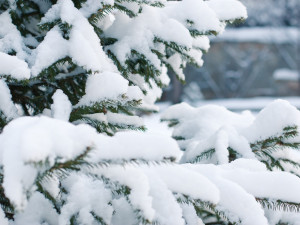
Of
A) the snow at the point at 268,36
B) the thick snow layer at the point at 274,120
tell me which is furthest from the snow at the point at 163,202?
the snow at the point at 268,36

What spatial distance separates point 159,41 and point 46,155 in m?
0.91

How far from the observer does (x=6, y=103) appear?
54.1 inches

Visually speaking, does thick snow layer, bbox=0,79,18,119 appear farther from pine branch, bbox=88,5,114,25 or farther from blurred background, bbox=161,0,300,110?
blurred background, bbox=161,0,300,110

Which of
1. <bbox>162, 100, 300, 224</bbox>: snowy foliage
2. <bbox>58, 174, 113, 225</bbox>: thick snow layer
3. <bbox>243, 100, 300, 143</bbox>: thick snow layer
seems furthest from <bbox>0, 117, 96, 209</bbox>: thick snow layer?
<bbox>243, 100, 300, 143</bbox>: thick snow layer

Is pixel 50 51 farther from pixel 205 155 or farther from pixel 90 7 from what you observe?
pixel 205 155

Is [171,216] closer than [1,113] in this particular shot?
Yes

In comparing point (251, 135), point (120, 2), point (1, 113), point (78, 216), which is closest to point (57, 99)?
point (1, 113)

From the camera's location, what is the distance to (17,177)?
2.79ft

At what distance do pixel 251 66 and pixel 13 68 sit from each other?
45.9 ft

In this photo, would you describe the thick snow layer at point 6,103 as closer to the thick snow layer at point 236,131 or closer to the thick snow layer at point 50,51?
the thick snow layer at point 50,51

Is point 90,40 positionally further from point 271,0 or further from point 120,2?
point 271,0

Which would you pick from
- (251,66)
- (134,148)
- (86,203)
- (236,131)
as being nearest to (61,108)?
(86,203)

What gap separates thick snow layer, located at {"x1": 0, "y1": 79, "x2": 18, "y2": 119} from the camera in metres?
1.35

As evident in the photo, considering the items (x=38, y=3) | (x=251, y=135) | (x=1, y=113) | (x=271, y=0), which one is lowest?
(x=271, y=0)
